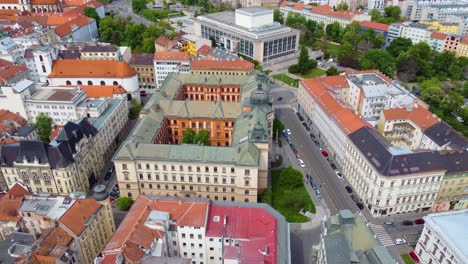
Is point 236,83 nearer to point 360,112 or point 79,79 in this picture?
point 360,112

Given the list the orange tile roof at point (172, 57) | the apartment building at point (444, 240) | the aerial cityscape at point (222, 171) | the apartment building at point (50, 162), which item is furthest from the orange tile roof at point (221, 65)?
the apartment building at point (444, 240)

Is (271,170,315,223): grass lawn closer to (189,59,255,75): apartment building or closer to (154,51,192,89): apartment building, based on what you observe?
(189,59,255,75): apartment building

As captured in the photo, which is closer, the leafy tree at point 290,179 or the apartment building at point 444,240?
the apartment building at point 444,240

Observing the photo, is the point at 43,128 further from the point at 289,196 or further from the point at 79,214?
the point at 289,196

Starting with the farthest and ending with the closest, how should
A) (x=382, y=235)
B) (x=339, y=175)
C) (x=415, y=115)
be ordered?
(x=415, y=115) < (x=339, y=175) < (x=382, y=235)

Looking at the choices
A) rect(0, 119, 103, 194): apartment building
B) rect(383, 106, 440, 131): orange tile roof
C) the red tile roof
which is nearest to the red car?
the red tile roof

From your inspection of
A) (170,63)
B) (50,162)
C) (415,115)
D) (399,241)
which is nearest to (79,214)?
(50,162)

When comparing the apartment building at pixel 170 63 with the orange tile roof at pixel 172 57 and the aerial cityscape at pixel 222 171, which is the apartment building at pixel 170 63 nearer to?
the orange tile roof at pixel 172 57
